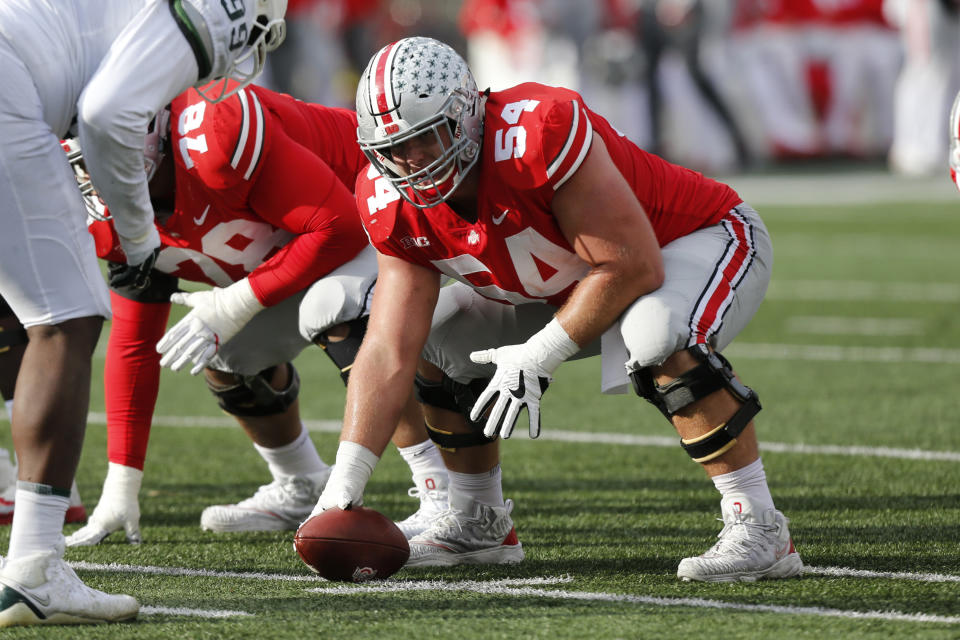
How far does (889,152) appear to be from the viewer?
20.4 meters

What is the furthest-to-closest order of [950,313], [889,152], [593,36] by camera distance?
[889,152] < [593,36] < [950,313]

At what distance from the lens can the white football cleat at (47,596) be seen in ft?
10.2

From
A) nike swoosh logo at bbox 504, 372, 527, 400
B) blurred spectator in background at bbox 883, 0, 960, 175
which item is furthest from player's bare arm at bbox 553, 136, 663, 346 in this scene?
blurred spectator in background at bbox 883, 0, 960, 175

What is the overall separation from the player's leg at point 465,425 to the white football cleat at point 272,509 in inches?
26.5

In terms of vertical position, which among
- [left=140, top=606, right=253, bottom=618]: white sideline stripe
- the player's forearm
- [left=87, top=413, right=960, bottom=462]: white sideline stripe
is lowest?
[left=87, top=413, right=960, bottom=462]: white sideline stripe

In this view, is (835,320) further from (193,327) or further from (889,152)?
(889,152)

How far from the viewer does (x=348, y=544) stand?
343 cm

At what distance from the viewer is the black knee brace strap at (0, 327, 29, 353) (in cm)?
442

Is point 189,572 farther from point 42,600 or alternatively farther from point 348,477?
point 42,600

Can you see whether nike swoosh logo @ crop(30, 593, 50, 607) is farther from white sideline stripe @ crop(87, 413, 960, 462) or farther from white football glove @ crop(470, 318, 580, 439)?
white sideline stripe @ crop(87, 413, 960, 462)

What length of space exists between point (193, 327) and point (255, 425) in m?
0.65

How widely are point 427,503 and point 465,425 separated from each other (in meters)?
0.42

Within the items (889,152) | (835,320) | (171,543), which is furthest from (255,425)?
(889,152)

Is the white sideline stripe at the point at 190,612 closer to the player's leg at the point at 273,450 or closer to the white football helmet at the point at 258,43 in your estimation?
the player's leg at the point at 273,450
